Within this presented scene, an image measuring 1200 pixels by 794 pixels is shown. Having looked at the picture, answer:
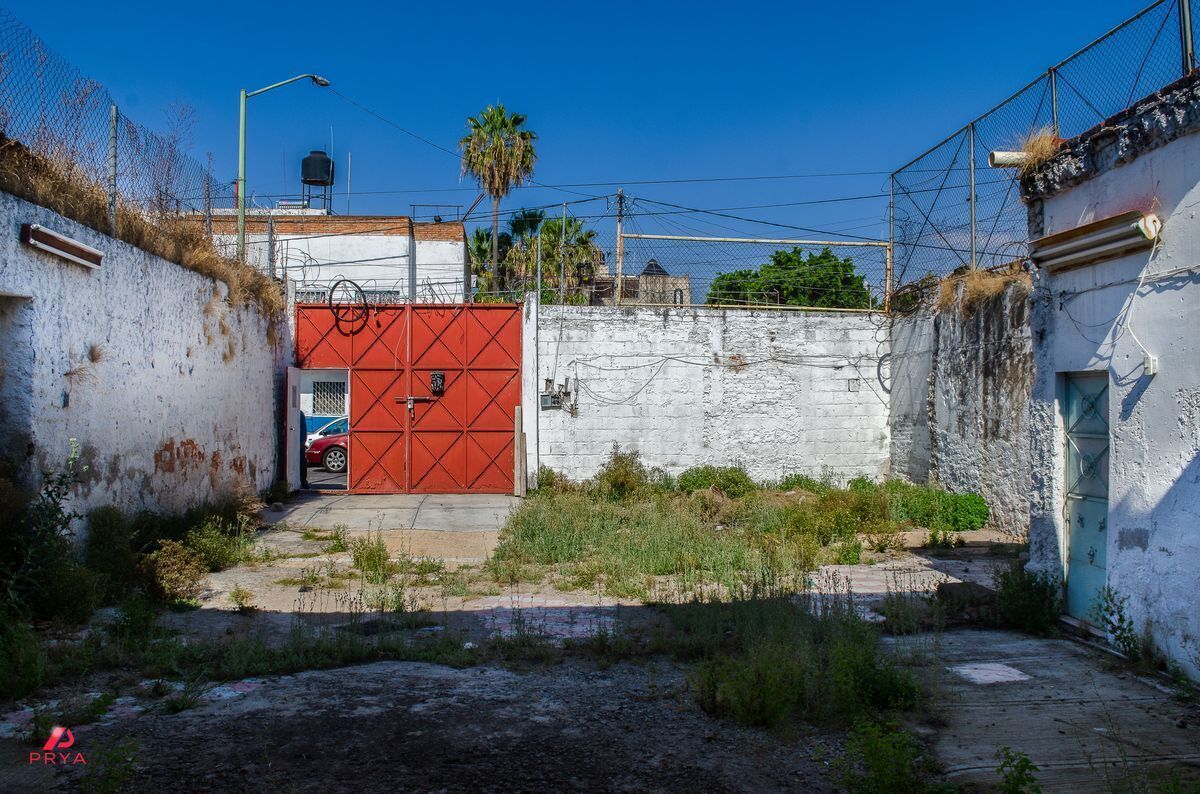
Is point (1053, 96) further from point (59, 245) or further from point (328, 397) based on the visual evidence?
point (328, 397)

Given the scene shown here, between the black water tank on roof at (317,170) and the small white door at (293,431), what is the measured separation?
16.9 m

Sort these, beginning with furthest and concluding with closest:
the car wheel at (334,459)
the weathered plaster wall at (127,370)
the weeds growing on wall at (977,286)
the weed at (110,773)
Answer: the car wheel at (334,459) → the weeds growing on wall at (977,286) → the weathered plaster wall at (127,370) → the weed at (110,773)

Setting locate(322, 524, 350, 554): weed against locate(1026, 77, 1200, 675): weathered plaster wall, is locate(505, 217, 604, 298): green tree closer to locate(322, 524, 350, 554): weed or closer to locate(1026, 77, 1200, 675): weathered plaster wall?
locate(322, 524, 350, 554): weed

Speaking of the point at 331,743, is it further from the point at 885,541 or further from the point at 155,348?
the point at 885,541

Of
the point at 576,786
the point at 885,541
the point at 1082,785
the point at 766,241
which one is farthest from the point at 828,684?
the point at 766,241

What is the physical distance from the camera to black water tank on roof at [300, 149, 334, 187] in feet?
96.6

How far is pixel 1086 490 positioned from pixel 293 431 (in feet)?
41.4

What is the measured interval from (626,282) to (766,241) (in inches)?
108

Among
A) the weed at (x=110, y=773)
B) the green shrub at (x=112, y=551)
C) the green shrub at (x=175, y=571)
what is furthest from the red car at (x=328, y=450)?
the weed at (x=110, y=773)

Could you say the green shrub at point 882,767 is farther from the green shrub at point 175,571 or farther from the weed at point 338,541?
the weed at point 338,541

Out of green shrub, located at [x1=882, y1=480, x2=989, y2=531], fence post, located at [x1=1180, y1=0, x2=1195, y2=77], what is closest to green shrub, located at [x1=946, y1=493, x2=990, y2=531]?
green shrub, located at [x1=882, y1=480, x2=989, y2=531]

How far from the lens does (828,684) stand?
4688 mm

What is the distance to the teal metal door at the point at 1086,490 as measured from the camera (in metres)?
6.10

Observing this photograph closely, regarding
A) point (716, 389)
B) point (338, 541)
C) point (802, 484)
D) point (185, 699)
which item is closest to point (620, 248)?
point (716, 389)
